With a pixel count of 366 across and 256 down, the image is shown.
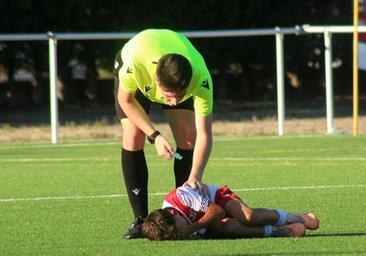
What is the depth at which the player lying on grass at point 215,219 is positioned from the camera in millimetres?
8711

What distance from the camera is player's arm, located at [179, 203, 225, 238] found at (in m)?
8.74

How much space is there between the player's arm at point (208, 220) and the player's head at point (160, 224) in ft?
0.34

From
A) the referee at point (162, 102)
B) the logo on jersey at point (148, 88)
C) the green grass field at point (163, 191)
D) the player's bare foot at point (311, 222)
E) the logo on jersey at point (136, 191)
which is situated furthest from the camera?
the logo on jersey at point (136, 191)

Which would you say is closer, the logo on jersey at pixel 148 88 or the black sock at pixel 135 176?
the logo on jersey at pixel 148 88

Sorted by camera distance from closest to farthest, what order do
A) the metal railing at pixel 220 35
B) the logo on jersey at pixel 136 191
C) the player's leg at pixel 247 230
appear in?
A: the player's leg at pixel 247 230 → the logo on jersey at pixel 136 191 → the metal railing at pixel 220 35

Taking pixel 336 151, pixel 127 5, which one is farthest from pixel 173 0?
pixel 336 151

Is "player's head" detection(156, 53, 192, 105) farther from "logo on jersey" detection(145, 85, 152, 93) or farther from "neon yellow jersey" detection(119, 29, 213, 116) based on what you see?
"logo on jersey" detection(145, 85, 152, 93)

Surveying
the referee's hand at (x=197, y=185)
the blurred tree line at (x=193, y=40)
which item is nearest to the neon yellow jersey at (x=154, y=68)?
the referee's hand at (x=197, y=185)

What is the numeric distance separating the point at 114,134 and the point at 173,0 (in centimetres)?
1211

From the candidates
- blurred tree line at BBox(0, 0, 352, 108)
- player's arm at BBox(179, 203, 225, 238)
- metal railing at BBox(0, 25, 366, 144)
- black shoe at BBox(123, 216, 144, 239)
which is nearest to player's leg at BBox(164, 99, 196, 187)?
black shoe at BBox(123, 216, 144, 239)

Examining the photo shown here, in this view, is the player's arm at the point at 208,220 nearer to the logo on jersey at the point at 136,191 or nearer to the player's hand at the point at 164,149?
the player's hand at the point at 164,149

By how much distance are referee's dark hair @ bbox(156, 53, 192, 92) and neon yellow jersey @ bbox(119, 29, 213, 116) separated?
339mm

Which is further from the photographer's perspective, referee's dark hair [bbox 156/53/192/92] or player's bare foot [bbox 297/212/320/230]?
player's bare foot [bbox 297/212/320/230]

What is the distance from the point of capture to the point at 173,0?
35.1m
